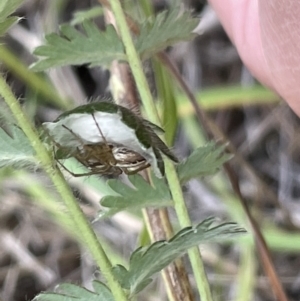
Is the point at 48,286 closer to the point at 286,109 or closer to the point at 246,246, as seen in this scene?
the point at 246,246

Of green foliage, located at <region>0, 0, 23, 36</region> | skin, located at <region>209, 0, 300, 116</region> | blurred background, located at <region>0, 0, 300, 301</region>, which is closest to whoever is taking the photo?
green foliage, located at <region>0, 0, 23, 36</region>

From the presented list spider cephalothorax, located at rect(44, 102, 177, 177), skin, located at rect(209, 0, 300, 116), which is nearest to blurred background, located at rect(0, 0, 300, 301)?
skin, located at rect(209, 0, 300, 116)

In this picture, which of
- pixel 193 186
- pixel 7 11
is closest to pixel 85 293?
pixel 7 11

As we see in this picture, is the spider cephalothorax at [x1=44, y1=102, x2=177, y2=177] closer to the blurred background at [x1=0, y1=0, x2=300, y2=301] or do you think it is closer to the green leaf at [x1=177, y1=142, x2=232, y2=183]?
the green leaf at [x1=177, y1=142, x2=232, y2=183]

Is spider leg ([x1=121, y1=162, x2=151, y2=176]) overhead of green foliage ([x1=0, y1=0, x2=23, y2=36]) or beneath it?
beneath

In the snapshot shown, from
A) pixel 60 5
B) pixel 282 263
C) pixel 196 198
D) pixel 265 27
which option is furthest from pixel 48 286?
pixel 265 27

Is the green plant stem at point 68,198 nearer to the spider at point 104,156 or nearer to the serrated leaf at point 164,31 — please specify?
the spider at point 104,156

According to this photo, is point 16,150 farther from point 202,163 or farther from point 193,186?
point 193,186
